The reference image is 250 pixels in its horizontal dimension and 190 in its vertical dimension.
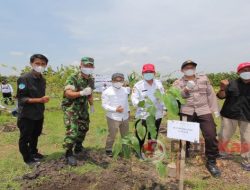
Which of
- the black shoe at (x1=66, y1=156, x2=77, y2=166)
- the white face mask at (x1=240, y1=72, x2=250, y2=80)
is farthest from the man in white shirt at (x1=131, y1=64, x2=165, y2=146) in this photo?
the white face mask at (x1=240, y1=72, x2=250, y2=80)

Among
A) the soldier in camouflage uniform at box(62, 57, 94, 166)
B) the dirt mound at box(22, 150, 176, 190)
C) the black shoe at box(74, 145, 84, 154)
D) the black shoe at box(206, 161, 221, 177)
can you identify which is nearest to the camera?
the dirt mound at box(22, 150, 176, 190)

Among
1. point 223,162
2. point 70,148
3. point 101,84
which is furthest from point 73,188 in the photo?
point 101,84

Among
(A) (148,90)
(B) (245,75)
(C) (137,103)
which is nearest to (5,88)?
(A) (148,90)

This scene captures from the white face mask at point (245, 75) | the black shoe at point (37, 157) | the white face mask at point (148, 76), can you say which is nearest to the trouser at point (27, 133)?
the black shoe at point (37, 157)

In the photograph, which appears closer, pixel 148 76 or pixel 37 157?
pixel 148 76

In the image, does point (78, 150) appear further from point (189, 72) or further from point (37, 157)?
point (189, 72)

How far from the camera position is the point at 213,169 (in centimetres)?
425

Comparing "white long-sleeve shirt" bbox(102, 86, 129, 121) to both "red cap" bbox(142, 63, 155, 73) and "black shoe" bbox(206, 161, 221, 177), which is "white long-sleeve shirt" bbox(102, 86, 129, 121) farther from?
"black shoe" bbox(206, 161, 221, 177)

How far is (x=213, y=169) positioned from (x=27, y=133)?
2931 mm

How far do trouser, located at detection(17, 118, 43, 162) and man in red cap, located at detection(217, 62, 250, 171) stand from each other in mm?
3080

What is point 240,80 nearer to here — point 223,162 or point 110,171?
point 223,162

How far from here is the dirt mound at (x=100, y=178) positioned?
3.63 m

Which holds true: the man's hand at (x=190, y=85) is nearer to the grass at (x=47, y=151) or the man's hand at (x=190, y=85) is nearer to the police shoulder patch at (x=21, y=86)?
the grass at (x=47, y=151)

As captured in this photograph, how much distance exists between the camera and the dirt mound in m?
3.63
